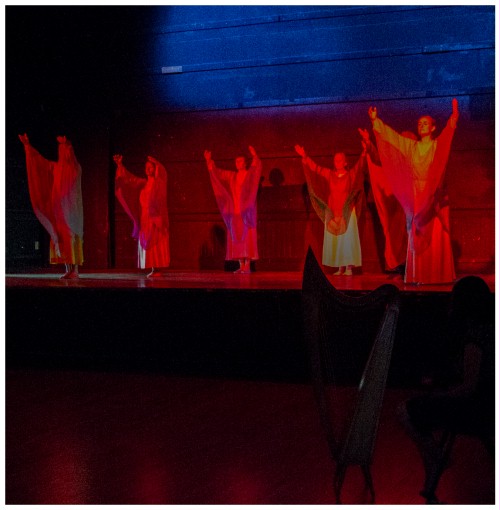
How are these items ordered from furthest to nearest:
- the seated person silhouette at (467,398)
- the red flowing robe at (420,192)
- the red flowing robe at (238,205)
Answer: the red flowing robe at (238,205) < the red flowing robe at (420,192) < the seated person silhouette at (467,398)

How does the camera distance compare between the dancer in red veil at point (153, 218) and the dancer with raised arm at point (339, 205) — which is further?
the dancer in red veil at point (153, 218)

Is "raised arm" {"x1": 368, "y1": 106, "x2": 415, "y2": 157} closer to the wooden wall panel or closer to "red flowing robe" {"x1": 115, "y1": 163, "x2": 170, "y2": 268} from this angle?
the wooden wall panel

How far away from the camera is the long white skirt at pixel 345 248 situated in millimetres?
7512

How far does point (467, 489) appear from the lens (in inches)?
108

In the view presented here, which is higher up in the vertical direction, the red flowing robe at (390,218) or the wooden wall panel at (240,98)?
the wooden wall panel at (240,98)

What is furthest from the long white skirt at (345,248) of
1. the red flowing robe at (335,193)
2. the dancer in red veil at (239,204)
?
the dancer in red veil at (239,204)

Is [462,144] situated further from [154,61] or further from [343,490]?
[343,490]

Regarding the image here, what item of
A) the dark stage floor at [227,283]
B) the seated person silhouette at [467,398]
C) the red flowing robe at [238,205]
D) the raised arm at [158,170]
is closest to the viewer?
the seated person silhouette at [467,398]

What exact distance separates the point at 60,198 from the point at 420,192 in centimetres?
408

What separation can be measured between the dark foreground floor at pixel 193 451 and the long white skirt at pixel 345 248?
3.03 metres

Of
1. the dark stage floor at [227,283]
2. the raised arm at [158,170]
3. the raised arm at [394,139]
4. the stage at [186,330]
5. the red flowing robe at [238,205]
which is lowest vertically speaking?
the stage at [186,330]

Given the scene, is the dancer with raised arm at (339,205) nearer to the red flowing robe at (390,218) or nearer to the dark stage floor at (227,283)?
the red flowing robe at (390,218)

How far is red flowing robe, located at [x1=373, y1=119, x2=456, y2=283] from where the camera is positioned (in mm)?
5781

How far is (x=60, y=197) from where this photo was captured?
24.0 feet
